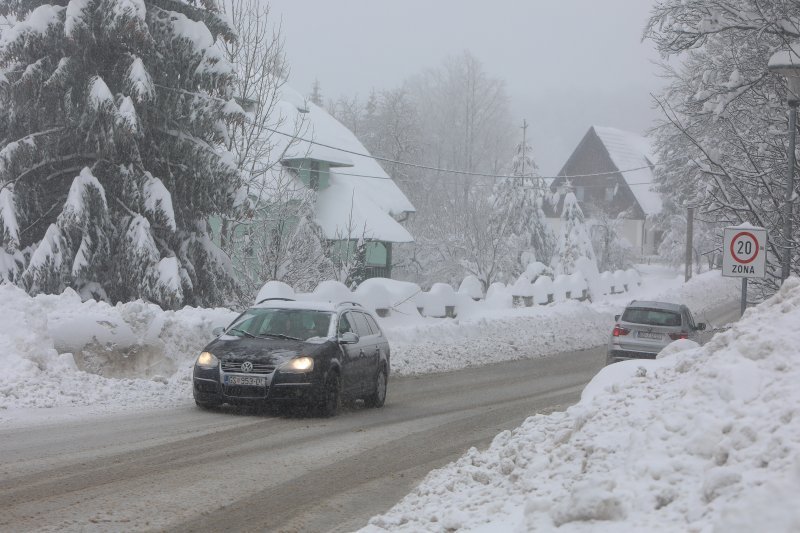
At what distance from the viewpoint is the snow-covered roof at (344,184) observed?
4431 cm

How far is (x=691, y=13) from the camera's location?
20.9 meters

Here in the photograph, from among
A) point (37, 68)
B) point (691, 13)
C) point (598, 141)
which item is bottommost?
point (37, 68)

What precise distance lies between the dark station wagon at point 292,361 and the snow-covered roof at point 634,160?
216ft

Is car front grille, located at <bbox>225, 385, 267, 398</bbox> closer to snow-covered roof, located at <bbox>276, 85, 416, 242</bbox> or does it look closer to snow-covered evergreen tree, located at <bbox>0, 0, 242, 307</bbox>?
snow-covered evergreen tree, located at <bbox>0, 0, 242, 307</bbox>

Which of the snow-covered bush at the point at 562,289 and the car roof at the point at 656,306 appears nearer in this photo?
the car roof at the point at 656,306

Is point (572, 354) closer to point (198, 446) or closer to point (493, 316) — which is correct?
point (493, 316)

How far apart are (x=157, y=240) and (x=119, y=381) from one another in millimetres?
7071

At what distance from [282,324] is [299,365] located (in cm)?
146

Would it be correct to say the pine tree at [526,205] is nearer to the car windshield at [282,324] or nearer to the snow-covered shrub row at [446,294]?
the snow-covered shrub row at [446,294]

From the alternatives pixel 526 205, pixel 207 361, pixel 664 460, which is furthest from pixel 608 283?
pixel 664 460

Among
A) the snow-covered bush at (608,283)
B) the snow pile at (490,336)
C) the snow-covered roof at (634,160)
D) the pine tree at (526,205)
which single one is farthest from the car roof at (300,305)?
the snow-covered roof at (634,160)

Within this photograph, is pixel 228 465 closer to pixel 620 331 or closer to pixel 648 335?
pixel 620 331

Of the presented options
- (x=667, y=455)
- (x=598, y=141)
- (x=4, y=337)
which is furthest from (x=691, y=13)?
(x=598, y=141)

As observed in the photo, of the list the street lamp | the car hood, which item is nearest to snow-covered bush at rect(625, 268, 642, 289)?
the street lamp
